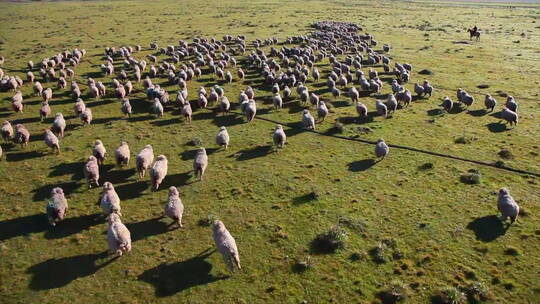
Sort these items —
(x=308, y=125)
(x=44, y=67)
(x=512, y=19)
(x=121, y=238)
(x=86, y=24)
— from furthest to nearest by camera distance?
1. (x=512, y=19)
2. (x=86, y=24)
3. (x=44, y=67)
4. (x=308, y=125)
5. (x=121, y=238)

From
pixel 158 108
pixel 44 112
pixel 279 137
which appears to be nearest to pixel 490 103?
pixel 279 137

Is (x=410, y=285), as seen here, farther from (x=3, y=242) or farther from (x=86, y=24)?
(x=86, y=24)

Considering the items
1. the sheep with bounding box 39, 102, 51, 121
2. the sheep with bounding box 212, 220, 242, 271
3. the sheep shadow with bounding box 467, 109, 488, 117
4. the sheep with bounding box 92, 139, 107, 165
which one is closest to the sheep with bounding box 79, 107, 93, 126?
the sheep with bounding box 39, 102, 51, 121

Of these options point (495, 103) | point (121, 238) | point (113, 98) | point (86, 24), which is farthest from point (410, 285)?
point (86, 24)

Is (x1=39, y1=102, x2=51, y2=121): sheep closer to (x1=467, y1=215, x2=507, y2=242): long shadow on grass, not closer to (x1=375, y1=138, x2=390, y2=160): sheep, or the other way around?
(x1=375, y1=138, x2=390, y2=160): sheep

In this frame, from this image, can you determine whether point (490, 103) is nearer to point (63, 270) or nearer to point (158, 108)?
point (158, 108)

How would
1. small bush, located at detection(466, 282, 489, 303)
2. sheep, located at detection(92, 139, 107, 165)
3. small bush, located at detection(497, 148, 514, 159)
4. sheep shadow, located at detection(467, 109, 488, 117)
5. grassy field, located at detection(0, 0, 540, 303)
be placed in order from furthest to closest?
sheep shadow, located at detection(467, 109, 488, 117) < small bush, located at detection(497, 148, 514, 159) < sheep, located at detection(92, 139, 107, 165) < grassy field, located at detection(0, 0, 540, 303) < small bush, located at detection(466, 282, 489, 303)
